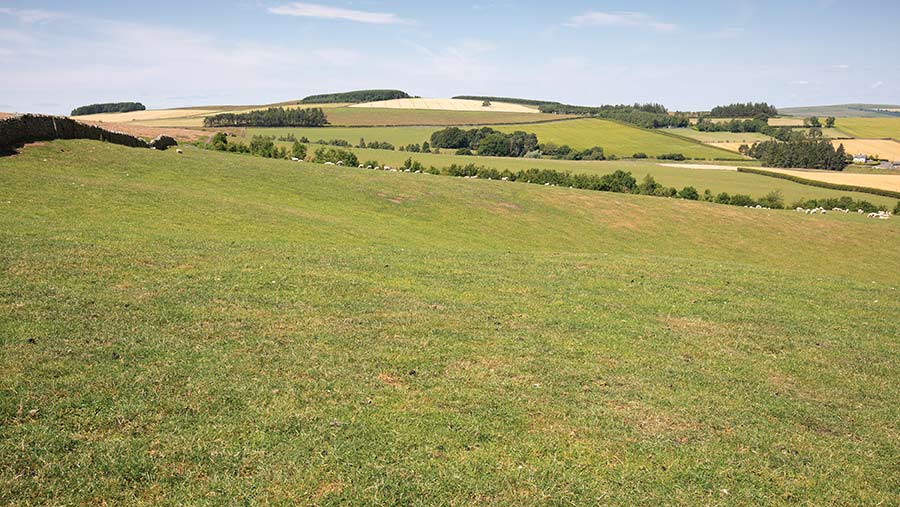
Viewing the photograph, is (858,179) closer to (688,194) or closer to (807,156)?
(807,156)

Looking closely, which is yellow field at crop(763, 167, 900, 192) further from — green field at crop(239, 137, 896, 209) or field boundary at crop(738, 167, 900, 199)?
green field at crop(239, 137, 896, 209)

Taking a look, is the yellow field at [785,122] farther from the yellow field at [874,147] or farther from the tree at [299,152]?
the tree at [299,152]

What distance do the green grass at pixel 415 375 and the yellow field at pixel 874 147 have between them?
126 m

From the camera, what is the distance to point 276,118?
12938 centimetres

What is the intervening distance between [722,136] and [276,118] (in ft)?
398

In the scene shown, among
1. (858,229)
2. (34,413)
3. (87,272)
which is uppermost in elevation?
(87,272)

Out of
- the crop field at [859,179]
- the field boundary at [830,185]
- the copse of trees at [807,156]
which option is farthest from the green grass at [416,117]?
the crop field at [859,179]

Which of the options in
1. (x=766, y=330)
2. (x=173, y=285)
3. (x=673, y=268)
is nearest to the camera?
(x=173, y=285)

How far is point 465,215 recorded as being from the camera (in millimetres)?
40656

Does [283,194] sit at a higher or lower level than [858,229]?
higher

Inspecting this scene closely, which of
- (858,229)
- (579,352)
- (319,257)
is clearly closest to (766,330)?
(579,352)

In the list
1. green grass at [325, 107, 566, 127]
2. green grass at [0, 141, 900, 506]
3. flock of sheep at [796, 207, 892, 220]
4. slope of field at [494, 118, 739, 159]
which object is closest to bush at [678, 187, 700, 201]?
flock of sheep at [796, 207, 892, 220]

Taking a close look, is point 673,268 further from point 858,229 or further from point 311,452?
point 858,229

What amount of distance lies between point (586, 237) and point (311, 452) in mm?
34869
